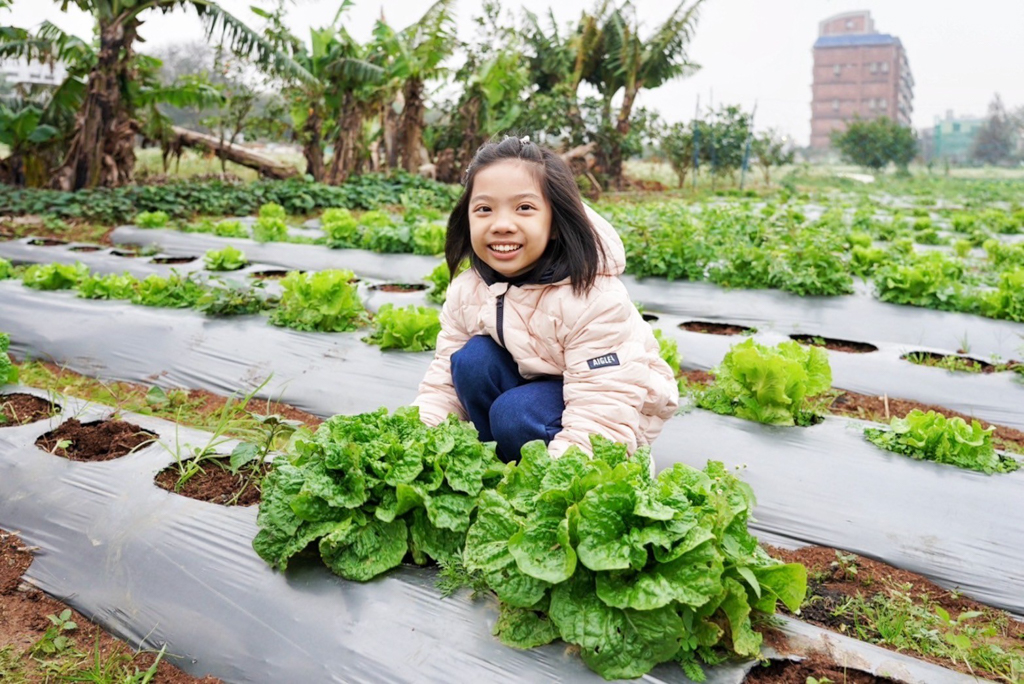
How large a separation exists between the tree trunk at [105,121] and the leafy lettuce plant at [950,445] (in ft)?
38.7

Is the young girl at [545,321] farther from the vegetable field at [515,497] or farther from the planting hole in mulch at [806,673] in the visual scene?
the planting hole in mulch at [806,673]

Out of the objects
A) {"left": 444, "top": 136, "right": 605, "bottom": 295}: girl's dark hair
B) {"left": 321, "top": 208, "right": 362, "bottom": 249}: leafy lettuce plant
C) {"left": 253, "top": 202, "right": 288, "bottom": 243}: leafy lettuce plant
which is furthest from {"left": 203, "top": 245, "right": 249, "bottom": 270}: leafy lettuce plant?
{"left": 444, "top": 136, "right": 605, "bottom": 295}: girl's dark hair

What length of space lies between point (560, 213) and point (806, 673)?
135 centimetres

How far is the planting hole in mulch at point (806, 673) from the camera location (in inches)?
70.7

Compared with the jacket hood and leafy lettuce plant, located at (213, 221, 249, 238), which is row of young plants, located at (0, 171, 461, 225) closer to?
leafy lettuce plant, located at (213, 221, 249, 238)

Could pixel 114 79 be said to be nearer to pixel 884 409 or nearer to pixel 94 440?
pixel 94 440

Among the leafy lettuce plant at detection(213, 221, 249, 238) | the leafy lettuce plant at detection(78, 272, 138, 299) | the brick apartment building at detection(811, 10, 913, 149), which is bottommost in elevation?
the leafy lettuce plant at detection(78, 272, 138, 299)

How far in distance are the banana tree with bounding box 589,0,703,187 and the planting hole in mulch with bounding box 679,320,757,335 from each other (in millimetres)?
15503

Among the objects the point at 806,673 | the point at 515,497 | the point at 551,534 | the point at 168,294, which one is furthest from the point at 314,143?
the point at 806,673

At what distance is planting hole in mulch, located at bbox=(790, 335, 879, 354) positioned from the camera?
4677 mm

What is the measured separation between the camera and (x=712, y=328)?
531cm

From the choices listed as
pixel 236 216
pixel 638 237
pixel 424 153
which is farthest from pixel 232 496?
pixel 424 153

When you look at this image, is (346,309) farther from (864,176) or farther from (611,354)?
(864,176)

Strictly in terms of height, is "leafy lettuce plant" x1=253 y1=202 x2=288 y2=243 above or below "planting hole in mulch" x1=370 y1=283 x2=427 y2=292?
above
